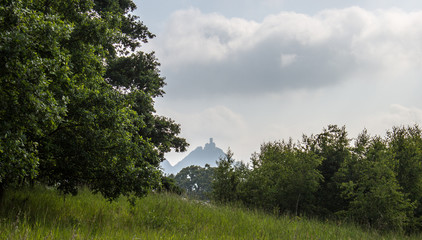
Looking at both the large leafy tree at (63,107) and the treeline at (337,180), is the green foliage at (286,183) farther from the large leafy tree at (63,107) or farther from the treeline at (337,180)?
the large leafy tree at (63,107)

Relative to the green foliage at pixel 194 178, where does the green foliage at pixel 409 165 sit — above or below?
above

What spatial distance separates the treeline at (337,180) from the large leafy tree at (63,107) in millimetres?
8990

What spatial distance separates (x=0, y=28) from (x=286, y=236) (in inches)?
349

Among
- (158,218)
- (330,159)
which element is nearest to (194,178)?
(330,159)

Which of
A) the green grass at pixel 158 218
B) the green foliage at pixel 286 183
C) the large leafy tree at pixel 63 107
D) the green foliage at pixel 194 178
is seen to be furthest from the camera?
the green foliage at pixel 194 178

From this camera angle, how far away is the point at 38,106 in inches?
207

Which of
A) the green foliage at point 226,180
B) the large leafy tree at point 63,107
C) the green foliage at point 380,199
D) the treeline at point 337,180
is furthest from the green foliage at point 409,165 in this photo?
the large leafy tree at point 63,107

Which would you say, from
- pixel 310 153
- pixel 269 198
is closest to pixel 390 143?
pixel 310 153

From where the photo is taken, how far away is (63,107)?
19.6 feet

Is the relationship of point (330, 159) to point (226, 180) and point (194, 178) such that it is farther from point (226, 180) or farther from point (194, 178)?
point (194, 178)

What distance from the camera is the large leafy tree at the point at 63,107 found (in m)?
5.41

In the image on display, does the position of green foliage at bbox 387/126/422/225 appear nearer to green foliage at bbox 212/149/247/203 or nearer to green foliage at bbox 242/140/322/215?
green foliage at bbox 242/140/322/215

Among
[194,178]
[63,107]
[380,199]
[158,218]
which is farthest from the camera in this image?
[194,178]

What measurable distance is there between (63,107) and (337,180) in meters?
18.6
